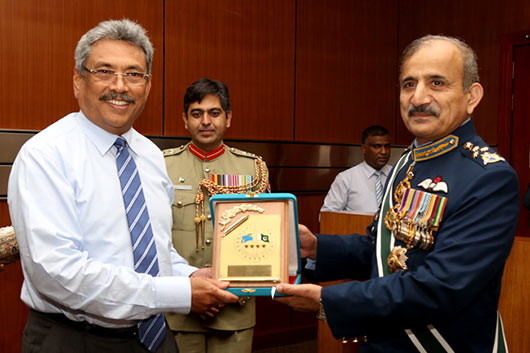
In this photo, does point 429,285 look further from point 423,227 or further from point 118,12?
point 118,12

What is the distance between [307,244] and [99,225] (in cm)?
79

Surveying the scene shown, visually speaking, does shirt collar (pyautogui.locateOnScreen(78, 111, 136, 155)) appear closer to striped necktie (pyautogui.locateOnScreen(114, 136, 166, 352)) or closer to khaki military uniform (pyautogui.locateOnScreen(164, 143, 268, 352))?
striped necktie (pyautogui.locateOnScreen(114, 136, 166, 352))

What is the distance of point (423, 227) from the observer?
1416 mm

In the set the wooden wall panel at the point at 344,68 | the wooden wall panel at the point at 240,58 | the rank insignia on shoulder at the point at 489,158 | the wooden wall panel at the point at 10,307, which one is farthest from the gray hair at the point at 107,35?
the wooden wall panel at the point at 344,68

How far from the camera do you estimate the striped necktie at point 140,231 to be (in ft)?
4.86

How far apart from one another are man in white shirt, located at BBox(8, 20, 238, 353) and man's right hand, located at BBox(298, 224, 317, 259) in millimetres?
413

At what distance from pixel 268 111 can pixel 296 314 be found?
1.78m

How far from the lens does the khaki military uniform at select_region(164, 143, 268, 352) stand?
2465mm

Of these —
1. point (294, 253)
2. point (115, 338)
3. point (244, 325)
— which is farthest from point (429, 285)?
point (244, 325)

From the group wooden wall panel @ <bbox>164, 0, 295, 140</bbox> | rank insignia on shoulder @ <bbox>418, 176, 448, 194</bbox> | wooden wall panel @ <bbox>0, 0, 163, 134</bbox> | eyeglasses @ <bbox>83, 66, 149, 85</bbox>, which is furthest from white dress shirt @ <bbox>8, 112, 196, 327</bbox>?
wooden wall panel @ <bbox>164, 0, 295, 140</bbox>

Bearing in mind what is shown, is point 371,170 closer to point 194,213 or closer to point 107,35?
point 194,213

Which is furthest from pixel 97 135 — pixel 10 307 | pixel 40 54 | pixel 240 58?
pixel 240 58

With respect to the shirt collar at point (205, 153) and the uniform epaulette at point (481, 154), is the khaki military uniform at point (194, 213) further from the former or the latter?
the uniform epaulette at point (481, 154)

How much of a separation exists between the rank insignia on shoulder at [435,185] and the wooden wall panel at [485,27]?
3.50 meters
